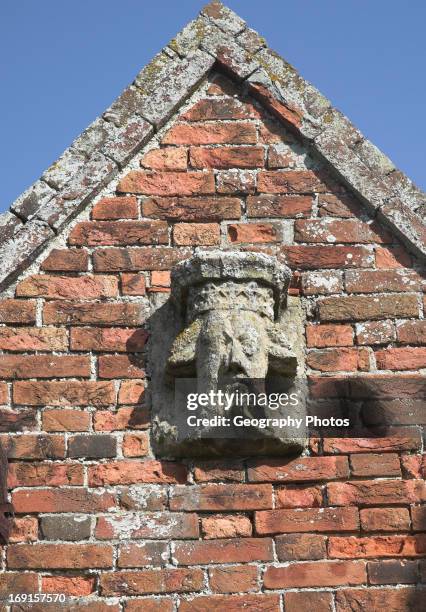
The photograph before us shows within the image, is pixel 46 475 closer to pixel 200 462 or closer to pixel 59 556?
pixel 59 556

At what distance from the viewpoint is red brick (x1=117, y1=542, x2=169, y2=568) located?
14.0ft

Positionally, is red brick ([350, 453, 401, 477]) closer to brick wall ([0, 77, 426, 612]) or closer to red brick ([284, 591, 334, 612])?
brick wall ([0, 77, 426, 612])

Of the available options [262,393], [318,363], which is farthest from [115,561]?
[318,363]

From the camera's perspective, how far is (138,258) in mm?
4852

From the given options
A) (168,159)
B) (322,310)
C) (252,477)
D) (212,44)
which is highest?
(212,44)

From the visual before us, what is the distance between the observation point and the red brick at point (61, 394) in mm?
4555

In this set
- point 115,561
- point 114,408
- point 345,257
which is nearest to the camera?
point 115,561

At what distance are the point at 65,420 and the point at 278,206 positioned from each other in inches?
54.2

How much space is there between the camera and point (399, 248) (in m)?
4.93

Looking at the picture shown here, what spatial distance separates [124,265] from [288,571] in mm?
1503

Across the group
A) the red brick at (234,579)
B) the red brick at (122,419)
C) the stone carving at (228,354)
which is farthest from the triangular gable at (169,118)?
the red brick at (234,579)

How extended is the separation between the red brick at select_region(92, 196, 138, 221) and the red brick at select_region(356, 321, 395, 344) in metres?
1.13

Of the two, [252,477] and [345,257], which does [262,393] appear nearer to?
[252,477]

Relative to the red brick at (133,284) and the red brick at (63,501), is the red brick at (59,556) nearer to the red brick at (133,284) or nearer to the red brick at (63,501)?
the red brick at (63,501)
